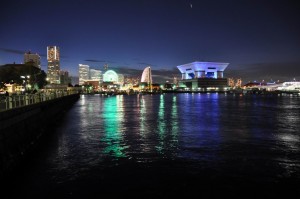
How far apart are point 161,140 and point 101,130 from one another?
762 cm

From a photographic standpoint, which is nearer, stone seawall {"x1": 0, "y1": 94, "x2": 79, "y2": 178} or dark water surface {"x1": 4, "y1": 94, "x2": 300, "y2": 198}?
dark water surface {"x1": 4, "y1": 94, "x2": 300, "y2": 198}

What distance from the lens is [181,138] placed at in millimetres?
23625

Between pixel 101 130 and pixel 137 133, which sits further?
pixel 101 130

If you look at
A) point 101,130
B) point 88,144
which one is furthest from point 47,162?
point 101,130

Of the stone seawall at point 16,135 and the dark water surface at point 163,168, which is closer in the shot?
the dark water surface at point 163,168

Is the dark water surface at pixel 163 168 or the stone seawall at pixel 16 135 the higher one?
the stone seawall at pixel 16 135

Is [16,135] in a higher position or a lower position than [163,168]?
higher

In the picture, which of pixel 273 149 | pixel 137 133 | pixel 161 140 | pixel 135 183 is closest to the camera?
pixel 135 183

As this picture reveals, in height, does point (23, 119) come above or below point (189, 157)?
above

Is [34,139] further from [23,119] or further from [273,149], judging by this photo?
→ [273,149]

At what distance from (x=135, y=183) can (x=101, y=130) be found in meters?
16.1

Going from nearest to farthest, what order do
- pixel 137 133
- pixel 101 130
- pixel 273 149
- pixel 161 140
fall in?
pixel 273 149 < pixel 161 140 < pixel 137 133 < pixel 101 130

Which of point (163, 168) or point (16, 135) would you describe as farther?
point (16, 135)

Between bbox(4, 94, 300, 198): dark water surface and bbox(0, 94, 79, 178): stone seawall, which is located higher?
bbox(0, 94, 79, 178): stone seawall
